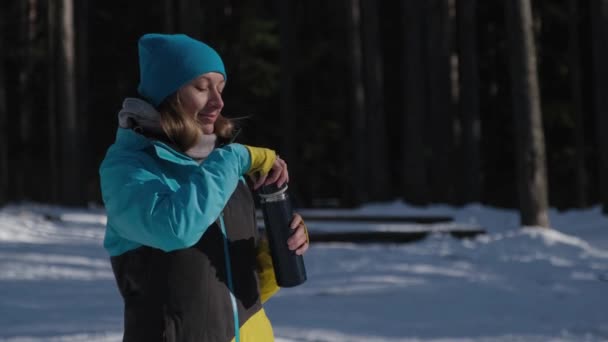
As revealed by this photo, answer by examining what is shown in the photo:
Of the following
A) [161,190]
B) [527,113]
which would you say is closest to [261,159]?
[161,190]

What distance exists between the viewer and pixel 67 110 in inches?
811

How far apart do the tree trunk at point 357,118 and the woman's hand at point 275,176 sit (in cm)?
1972

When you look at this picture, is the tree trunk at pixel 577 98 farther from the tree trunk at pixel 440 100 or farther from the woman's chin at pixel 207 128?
the woman's chin at pixel 207 128

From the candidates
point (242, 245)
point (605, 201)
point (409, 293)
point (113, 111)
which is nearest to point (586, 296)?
point (409, 293)

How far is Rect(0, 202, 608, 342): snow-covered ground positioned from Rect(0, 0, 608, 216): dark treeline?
6.44 m

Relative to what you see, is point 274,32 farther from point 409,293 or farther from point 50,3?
point 409,293

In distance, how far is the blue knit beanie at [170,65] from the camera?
239cm

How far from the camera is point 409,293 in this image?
823 centimetres

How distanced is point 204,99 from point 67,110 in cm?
1909

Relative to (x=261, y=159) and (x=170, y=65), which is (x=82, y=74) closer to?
(x=170, y=65)

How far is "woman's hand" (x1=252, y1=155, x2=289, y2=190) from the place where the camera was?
2436mm

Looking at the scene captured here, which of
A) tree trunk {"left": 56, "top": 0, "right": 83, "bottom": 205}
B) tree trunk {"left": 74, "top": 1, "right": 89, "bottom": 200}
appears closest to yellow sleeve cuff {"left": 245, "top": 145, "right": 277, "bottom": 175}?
tree trunk {"left": 56, "top": 0, "right": 83, "bottom": 205}

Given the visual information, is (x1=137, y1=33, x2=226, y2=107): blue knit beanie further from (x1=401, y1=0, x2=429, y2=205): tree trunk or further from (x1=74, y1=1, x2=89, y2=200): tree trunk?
(x1=74, y1=1, x2=89, y2=200): tree trunk

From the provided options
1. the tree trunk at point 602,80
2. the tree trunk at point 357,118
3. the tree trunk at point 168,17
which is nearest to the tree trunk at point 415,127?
the tree trunk at point 357,118
